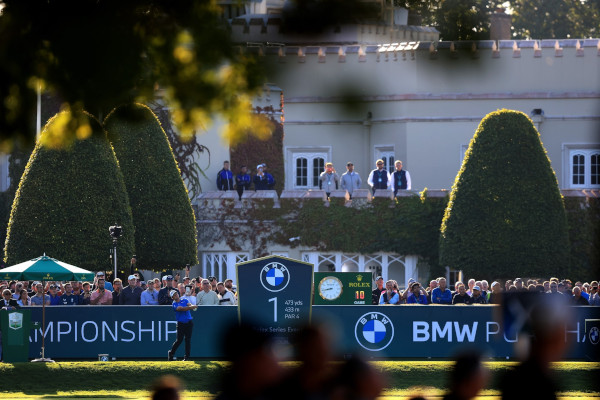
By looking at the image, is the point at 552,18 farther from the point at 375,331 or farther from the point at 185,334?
the point at 185,334

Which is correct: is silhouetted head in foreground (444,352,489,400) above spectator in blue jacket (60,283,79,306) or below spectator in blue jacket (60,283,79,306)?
above

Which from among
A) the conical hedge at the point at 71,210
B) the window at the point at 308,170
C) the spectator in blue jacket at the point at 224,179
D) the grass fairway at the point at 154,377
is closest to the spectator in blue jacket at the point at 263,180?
the spectator in blue jacket at the point at 224,179

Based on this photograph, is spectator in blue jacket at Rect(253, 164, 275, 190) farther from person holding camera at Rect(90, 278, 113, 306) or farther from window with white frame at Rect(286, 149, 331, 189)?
person holding camera at Rect(90, 278, 113, 306)

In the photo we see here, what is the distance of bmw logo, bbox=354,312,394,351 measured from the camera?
26.4m

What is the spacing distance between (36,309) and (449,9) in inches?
680

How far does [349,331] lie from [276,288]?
1.68 m

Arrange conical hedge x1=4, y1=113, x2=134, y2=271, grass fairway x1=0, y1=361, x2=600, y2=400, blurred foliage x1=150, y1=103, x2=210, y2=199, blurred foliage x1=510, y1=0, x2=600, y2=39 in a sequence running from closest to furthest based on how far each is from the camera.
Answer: grass fairway x1=0, y1=361, x2=600, y2=400 < conical hedge x1=4, y1=113, x2=134, y2=271 < blurred foliage x1=150, y1=103, x2=210, y2=199 < blurred foliage x1=510, y1=0, x2=600, y2=39

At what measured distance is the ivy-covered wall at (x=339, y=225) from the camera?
129 ft

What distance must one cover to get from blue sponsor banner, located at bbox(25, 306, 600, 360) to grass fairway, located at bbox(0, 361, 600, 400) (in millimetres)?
954

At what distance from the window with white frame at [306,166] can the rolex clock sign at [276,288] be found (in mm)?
18194

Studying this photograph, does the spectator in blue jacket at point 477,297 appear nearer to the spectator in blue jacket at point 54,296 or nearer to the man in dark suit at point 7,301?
the spectator in blue jacket at point 54,296

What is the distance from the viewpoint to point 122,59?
11.1 metres

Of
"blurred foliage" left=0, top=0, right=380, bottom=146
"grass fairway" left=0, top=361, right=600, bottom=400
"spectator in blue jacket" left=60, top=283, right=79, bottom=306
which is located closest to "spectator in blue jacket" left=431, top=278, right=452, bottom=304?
"grass fairway" left=0, top=361, right=600, bottom=400

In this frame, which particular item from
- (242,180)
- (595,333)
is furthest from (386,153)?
(595,333)
